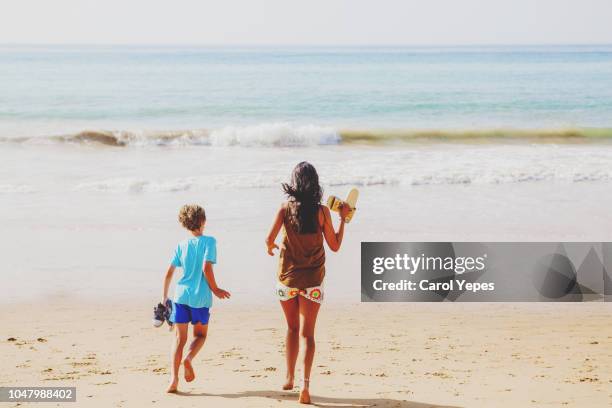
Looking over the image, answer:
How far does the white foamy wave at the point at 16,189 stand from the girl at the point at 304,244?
31.1 feet

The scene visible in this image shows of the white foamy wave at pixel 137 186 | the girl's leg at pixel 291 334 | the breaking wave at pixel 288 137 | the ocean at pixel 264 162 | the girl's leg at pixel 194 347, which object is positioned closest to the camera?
the girl's leg at pixel 291 334

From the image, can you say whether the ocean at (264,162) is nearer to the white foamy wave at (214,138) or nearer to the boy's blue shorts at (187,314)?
the white foamy wave at (214,138)

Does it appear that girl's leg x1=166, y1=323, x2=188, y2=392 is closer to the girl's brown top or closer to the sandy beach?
the sandy beach

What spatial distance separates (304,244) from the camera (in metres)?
4.66

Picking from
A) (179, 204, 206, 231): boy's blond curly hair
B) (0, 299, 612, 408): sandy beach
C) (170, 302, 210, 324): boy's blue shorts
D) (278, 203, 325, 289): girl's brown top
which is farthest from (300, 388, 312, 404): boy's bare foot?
(179, 204, 206, 231): boy's blond curly hair

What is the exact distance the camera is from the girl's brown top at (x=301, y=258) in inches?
183

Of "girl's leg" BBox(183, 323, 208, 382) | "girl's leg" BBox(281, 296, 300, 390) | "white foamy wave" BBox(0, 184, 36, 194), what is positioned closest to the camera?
"girl's leg" BBox(281, 296, 300, 390)

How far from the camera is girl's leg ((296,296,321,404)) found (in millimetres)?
4648

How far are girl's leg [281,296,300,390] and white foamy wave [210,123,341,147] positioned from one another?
16.9 m

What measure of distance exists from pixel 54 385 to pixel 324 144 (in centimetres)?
1744

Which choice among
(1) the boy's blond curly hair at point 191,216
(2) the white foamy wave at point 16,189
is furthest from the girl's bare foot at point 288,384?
(2) the white foamy wave at point 16,189

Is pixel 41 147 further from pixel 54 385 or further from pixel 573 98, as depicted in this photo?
pixel 573 98

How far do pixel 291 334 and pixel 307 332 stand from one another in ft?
0.48

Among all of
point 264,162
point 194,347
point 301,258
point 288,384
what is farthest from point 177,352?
point 264,162
